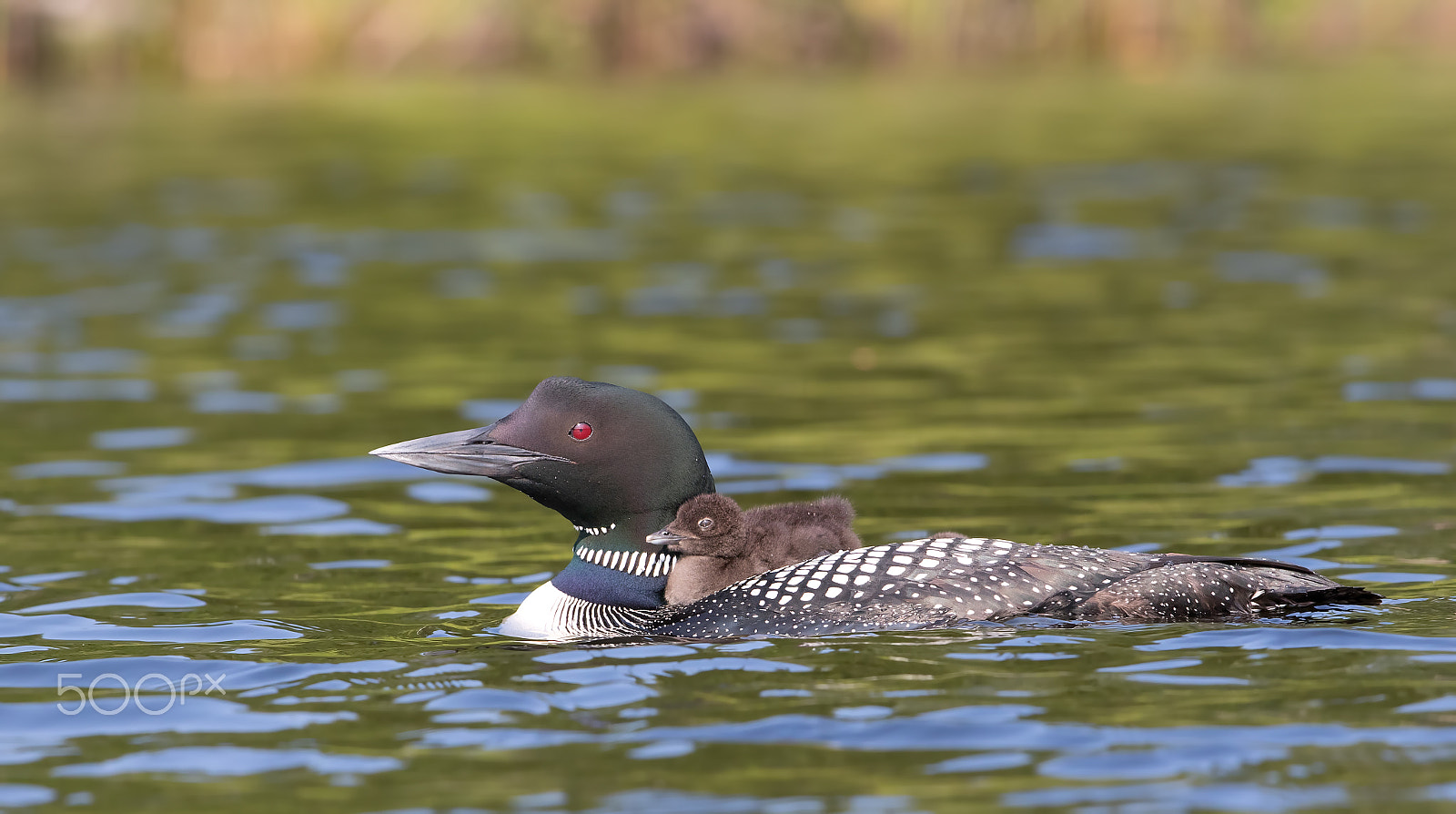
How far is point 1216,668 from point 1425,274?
8.31 meters

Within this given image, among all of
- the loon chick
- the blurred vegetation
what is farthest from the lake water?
the blurred vegetation

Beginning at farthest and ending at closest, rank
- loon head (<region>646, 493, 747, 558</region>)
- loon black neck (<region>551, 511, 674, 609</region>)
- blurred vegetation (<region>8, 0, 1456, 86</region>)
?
blurred vegetation (<region>8, 0, 1456, 86</region>)
loon black neck (<region>551, 511, 674, 609</region>)
loon head (<region>646, 493, 747, 558</region>)

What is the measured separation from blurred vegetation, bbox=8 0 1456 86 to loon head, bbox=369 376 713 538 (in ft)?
74.7

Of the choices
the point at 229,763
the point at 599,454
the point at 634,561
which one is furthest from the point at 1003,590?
the point at 229,763

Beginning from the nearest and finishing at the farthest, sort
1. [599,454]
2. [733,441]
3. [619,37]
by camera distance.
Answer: [599,454], [733,441], [619,37]

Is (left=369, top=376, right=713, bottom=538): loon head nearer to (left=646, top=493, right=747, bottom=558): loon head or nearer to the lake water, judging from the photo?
(left=646, top=493, right=747, bottom=558): loon head

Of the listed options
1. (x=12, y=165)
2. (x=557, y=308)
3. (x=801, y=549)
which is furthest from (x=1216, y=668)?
(x=12, y=165)

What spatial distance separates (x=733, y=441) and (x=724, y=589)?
3202 millimetres

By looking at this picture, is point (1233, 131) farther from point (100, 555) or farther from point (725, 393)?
point (100, 555)

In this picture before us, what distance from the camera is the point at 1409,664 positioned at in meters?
4.85

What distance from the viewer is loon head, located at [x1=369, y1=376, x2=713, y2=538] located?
5.71 m

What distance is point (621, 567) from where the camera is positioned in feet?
18.9

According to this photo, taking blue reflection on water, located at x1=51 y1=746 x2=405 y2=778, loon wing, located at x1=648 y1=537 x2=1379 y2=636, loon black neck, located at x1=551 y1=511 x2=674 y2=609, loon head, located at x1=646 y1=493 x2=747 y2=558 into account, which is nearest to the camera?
blue reflection on water, located at x1=51 y1=746 x2=405 y2=778

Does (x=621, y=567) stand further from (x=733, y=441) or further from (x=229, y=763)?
(x=733, y=441)
